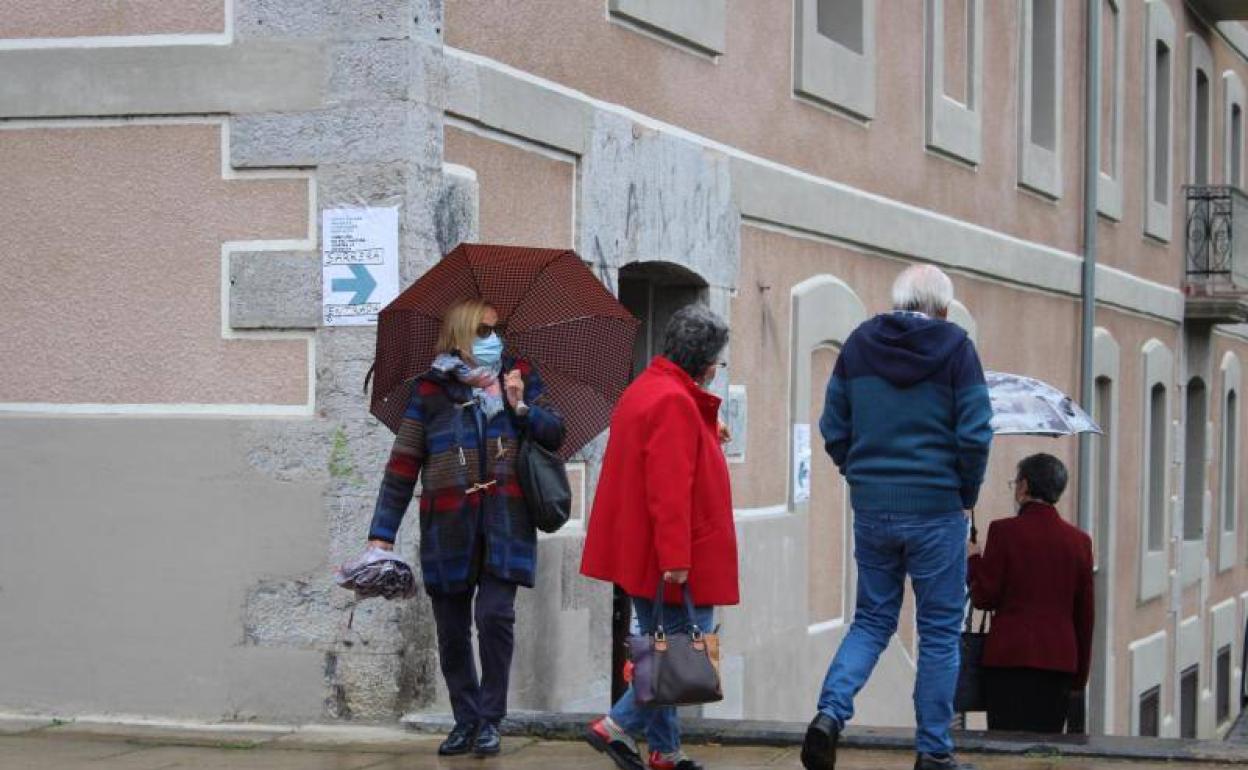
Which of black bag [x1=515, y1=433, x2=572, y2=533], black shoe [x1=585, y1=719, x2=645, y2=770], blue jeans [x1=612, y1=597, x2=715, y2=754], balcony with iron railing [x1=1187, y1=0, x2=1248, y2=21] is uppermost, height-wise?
balcony with iron railing [x1=1187, y1=0, x2=1248, y2=21]

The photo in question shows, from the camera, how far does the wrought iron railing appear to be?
2506 cm

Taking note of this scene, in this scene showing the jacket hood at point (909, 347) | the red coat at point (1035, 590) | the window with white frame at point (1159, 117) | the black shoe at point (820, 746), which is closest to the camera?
the black shoe at point (820, 746)

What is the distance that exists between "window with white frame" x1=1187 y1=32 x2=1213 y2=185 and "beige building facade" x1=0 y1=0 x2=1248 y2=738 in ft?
36.0

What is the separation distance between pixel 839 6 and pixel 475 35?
5.46 metres

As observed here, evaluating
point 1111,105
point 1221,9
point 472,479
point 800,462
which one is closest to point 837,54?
point 800,462

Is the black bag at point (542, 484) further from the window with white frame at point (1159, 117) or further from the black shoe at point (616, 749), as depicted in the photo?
the window with white frame at point (1159, 117)

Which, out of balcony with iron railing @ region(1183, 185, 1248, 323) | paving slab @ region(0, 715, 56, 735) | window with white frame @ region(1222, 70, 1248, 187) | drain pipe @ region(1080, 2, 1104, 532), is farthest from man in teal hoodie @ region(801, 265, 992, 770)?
window with white frame @ region(1222, 70, 1248, 187)

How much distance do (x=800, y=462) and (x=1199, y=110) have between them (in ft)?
45.2

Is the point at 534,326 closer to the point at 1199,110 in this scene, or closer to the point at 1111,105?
the point at 1111,105

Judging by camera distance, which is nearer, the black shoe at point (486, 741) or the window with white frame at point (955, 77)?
the black shoe at point (486, 741)

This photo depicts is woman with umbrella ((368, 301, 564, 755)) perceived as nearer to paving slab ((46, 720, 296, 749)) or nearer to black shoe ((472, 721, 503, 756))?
black shoe ((472, 721, 503, 756))

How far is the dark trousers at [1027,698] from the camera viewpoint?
10047mm

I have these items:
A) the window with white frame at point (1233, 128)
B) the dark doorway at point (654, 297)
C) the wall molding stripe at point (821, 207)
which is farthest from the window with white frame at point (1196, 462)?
the dark doorway at point (654, 297)

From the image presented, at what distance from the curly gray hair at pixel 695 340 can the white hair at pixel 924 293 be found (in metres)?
0.65
